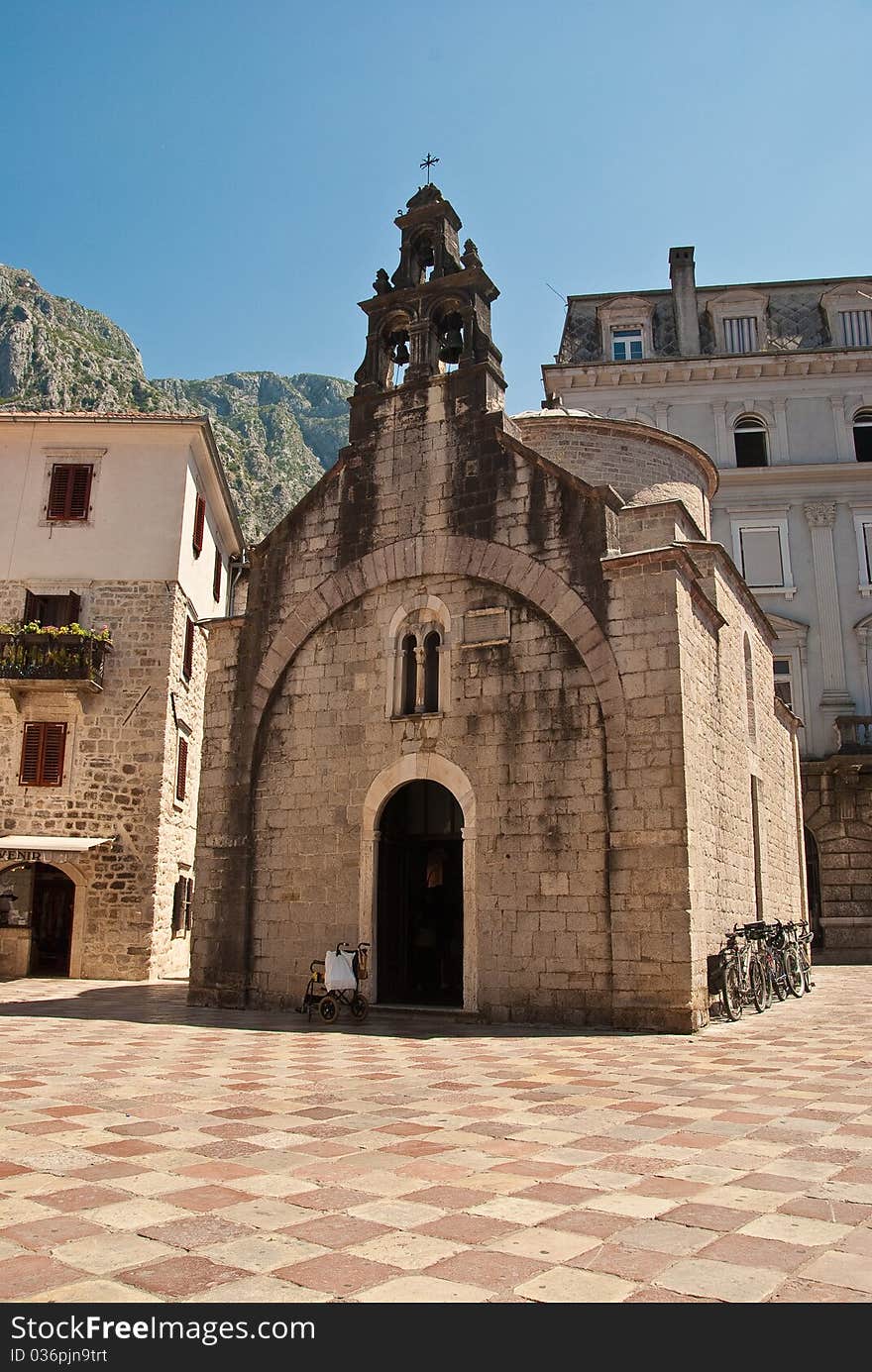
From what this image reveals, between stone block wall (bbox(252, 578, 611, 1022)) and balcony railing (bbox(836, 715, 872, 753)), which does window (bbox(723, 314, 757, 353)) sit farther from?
stone block wall (bbox(252, 578, 611, 1022))

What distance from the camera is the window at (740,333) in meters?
31.8

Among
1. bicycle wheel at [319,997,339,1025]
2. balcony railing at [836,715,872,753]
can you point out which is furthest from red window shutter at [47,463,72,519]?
balcony railing at [836,715,872,753]

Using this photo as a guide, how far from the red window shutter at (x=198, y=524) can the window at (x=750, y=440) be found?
1645cm

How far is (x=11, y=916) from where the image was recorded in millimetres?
20859

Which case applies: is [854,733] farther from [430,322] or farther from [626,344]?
[430,322]

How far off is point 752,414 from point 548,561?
2054 cm

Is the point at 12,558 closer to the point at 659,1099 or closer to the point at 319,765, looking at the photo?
the point at 319,765

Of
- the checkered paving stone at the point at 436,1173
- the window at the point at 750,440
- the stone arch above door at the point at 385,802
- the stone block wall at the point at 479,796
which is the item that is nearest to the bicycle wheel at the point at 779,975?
the stone block wall at the point at 479,796

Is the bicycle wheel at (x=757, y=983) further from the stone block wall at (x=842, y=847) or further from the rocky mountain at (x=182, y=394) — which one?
the rocky mountain at (x=182, y=394)

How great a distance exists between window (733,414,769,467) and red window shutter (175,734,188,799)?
1878 cm

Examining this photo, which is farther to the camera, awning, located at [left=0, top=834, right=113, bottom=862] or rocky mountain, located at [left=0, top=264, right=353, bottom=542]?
rocky mountain, located at [left=0, top=264, right=353, bottom=542]

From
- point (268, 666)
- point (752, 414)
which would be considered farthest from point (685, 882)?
point (752, 414)

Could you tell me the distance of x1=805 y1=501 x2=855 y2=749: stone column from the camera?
28.0m

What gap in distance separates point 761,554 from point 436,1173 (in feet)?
89.0
